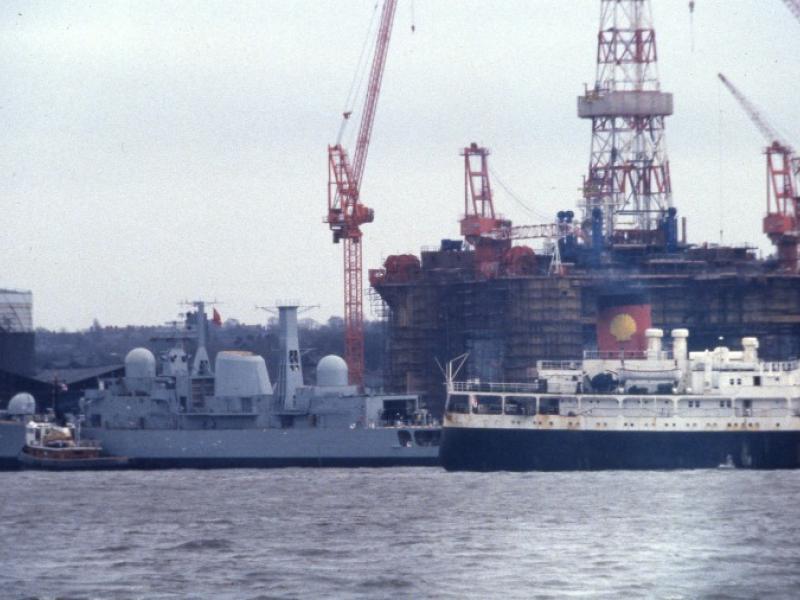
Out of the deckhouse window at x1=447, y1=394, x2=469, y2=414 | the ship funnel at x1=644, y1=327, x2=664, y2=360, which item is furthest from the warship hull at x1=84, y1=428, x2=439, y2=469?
the ship funnel at x1=644, y1=327, x2=664, y2=360

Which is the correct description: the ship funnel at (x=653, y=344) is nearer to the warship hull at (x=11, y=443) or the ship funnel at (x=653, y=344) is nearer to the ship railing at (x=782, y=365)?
the ship railing at (x=782, y=365)

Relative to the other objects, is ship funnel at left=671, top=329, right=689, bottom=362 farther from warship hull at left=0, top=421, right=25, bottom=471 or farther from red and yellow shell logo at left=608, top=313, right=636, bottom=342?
warship hull at left=0, top=421, right=25, bottom=471

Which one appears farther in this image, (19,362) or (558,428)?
(19,362)

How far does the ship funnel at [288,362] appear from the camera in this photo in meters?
123

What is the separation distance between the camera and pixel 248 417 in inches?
4830

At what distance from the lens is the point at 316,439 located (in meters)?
119

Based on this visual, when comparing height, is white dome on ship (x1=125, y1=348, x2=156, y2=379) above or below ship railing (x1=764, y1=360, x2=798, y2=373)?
above

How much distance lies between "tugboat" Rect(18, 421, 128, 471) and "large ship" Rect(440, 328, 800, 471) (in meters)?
23.6

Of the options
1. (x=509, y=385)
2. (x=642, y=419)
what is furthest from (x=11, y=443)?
(x=642, y=419)

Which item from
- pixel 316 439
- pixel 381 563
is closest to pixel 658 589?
pixel 381 563

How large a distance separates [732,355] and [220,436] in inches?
1204

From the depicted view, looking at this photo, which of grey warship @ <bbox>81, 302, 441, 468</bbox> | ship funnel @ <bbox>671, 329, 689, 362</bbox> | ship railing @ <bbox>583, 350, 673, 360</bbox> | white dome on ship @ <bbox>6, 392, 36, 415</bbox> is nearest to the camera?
ship funnel @ <bbox>671, 329, 689, 362</bbox>

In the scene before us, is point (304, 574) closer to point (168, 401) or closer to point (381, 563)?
point (381, 563)

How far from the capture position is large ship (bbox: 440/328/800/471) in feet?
335
